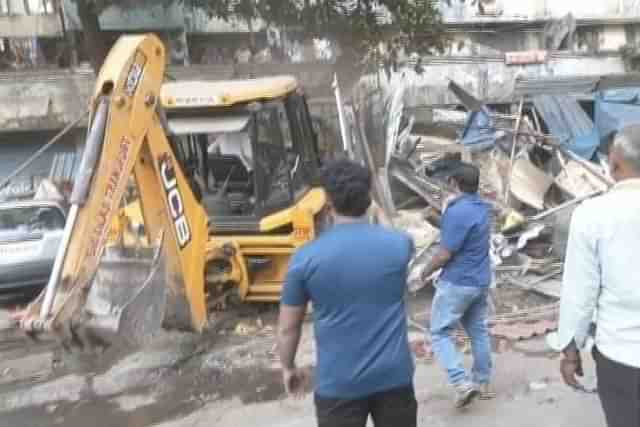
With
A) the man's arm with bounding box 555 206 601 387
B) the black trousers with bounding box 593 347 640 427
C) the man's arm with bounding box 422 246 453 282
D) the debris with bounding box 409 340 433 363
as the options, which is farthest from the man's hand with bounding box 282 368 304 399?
the debris with bounding box 409 340 433 363

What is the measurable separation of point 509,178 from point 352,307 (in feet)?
28.2

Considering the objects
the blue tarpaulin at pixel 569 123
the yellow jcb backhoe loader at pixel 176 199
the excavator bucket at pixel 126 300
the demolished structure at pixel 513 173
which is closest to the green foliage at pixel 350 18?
the demolished structure at pixel 513 173

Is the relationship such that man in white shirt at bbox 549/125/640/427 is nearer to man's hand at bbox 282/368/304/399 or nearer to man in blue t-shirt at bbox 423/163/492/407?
man's hand at bbox 282/368/304/399

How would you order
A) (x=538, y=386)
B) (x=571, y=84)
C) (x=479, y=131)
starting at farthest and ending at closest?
(x=571, y=84), (x=479, y=131), (x=538, y=386)

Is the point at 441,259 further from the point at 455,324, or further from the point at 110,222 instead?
the point at 110,222

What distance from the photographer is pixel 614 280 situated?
8.01 ft

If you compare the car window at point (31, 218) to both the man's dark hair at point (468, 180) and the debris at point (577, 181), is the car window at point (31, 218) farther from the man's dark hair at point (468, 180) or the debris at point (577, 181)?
the debris at point (577, 181)

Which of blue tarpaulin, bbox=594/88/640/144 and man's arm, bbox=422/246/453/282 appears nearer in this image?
man's arm, bbox=422/246/453/282

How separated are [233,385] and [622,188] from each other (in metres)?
3.78

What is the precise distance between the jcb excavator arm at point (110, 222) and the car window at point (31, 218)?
3.85 metres

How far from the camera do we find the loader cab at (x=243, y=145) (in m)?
6.07

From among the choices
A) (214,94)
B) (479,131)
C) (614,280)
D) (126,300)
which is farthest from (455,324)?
(479,131)

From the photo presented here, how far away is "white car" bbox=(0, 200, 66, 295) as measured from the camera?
815 centimetres

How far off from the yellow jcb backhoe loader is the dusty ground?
45 cm
